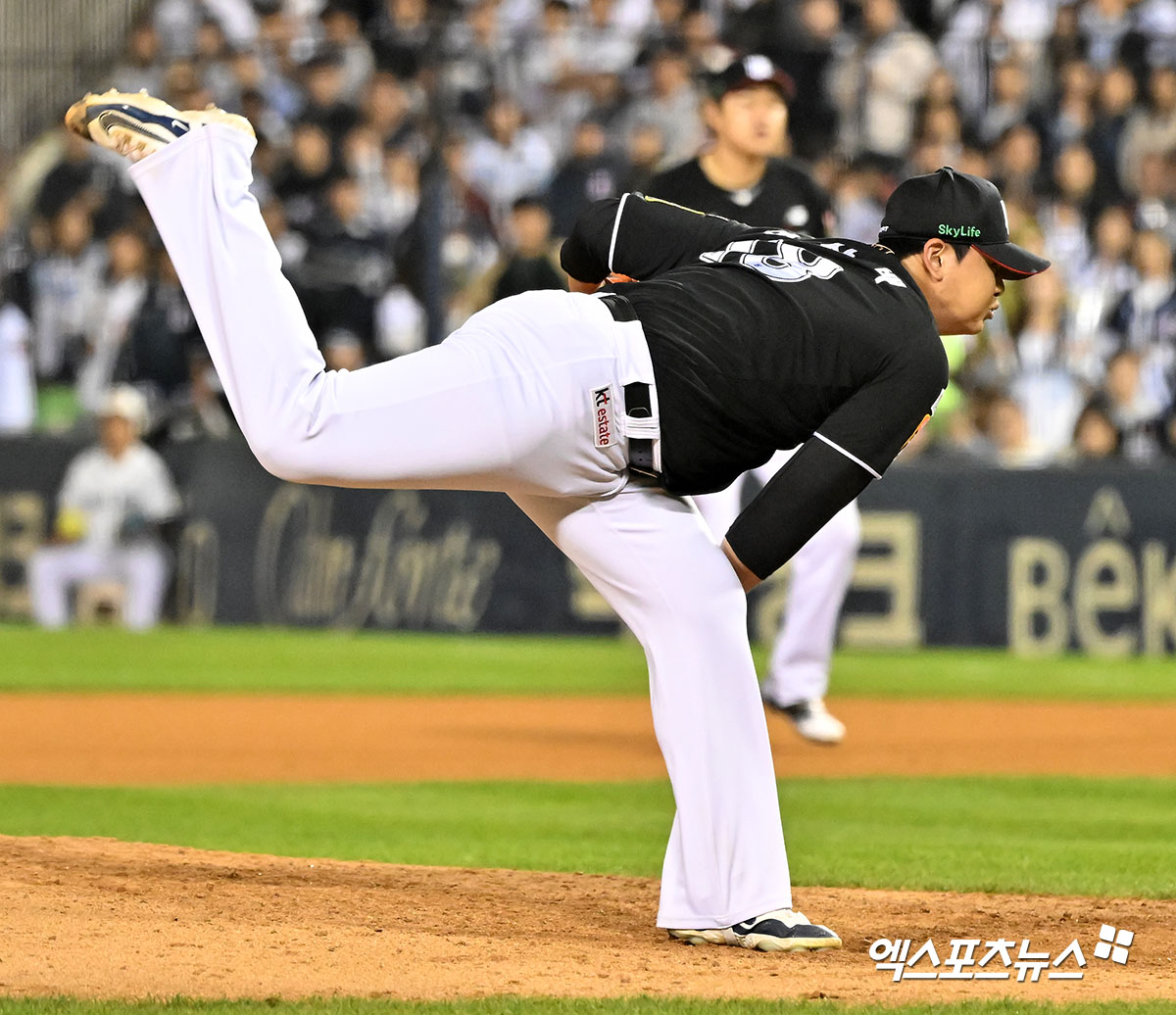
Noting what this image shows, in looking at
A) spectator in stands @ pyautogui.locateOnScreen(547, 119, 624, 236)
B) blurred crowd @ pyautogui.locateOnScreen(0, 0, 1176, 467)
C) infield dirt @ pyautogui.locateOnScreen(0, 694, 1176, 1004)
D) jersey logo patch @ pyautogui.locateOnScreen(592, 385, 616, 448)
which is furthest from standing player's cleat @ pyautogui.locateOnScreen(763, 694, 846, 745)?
spectator in stands @ pyautogui.locateOnScreen(547, 119, 624, 236)

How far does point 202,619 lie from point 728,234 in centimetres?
1074

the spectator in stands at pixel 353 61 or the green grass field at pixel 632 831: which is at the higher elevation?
the spectator in stands at pixel 353 61

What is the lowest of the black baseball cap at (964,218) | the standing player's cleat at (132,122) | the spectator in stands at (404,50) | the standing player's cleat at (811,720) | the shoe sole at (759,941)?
the standing player's cleat at (811,720)

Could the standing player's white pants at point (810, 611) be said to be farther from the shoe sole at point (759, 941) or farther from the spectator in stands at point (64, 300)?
the spectator in stands at point (64, 300)

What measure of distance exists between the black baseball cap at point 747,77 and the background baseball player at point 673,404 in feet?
11.7

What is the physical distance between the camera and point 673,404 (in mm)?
4664

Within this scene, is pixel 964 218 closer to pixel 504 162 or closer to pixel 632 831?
pixel 632 831

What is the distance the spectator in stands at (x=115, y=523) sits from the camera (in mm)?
14984

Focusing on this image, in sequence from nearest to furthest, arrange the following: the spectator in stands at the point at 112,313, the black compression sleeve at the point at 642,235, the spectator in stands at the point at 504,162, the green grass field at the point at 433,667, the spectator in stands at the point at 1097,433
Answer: the black compression sleeve at the point at 642,235 → the green grass field at the point at 433,667 → the spectator in stands at the point at 1097,433 → the spectator in stands at the point at 112,313 → the spectator in stands at the point at 504,162

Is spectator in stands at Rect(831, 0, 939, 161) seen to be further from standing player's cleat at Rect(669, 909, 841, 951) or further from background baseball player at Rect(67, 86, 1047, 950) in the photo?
standing player's cleat at Rect(669, 909, 841, 951)

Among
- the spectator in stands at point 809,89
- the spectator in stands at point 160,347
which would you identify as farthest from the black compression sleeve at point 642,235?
the spectator in stands at point 809,89

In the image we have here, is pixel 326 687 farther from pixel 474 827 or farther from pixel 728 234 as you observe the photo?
pixel 728 234

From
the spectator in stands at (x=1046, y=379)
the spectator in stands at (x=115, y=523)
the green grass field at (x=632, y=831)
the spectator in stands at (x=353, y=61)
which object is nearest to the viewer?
the green grass field at (x=632, y=831)

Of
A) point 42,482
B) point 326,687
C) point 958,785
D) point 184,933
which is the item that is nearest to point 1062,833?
point 958,785
